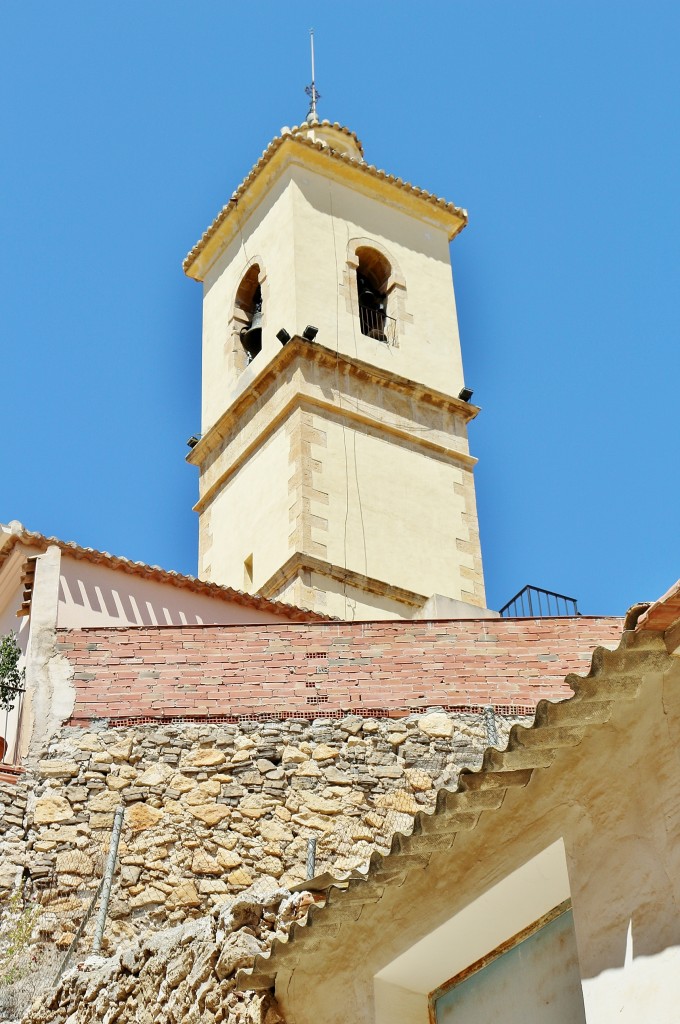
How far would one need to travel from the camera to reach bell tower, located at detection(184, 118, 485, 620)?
2136 cm

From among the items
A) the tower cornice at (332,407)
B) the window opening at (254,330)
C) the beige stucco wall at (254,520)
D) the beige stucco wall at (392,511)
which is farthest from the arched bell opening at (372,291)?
the beige stucco wall at (254,520)

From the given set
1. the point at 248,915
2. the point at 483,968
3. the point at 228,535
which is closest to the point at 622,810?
the point at 483,968

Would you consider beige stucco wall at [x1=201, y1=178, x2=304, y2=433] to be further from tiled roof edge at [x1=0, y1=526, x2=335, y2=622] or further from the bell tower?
tiled roof edge at [x1=0, y1=526, x2=335, y2=622]

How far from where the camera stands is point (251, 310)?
25.7 meters

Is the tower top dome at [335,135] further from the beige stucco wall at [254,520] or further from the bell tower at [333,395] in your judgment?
the beige stucco wall at [254,520]

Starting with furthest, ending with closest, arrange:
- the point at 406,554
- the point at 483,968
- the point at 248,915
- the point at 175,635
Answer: the point at 406,554 → the point at 175,635 → the point at 248,915 → the point at 483,968

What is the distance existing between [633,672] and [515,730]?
1.81 feet

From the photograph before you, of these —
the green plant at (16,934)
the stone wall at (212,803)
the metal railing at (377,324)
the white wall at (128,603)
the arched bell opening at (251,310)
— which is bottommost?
the green plant at (16,934)

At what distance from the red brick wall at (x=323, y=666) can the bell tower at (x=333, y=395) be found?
579 cm

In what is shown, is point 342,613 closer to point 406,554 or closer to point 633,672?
point 406,554

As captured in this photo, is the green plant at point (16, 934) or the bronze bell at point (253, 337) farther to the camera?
the bronze bell at point (253, 337)

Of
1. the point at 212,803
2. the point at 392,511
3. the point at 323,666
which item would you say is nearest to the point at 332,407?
the point at 392,511

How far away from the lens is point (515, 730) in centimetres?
597

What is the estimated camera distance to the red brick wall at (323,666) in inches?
547
